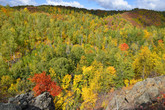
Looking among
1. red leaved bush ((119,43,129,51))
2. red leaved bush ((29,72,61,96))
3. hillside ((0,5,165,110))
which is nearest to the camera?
hillside ((0,5,165,110))

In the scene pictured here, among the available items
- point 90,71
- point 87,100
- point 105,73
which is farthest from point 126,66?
point 87,100

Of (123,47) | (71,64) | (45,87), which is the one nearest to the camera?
(45,87)

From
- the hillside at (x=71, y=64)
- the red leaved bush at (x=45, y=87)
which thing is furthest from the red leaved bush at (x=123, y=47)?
the red leaved bush at (x=45, y=87)

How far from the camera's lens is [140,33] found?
279ft

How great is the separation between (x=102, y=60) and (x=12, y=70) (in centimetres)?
3994

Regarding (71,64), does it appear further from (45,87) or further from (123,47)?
(123,47)

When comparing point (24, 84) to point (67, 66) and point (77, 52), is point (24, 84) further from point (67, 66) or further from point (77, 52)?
point (77, 52)

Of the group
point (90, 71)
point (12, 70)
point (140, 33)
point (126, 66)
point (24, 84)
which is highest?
point (140, 33)

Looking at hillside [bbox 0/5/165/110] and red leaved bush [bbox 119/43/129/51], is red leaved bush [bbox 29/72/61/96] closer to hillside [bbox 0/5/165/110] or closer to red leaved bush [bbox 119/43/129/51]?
hillside [bbox 0/5/165/110]

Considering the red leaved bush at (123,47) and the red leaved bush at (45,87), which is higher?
the red leaved bush at (123,47)

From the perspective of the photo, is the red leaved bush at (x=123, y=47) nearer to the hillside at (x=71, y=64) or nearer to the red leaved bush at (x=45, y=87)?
the hillside at (x=71, y=64)

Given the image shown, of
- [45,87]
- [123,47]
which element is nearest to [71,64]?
[45,87]

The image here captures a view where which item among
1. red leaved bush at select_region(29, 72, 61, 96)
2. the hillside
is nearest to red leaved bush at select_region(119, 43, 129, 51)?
the hillside

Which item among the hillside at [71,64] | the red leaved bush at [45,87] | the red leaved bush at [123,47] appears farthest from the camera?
the red leaved bush at [123,47]
